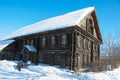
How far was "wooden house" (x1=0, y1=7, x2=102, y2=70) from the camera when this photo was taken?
2302cm

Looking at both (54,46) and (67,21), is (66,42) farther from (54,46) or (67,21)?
(67,21)

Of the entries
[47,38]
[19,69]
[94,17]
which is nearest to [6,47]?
[47,38]

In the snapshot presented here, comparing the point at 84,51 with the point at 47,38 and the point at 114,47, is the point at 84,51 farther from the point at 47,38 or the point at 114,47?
the point at 114,47

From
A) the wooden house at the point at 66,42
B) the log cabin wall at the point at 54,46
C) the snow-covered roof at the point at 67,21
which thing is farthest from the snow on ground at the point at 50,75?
the snow-covered roof at the point at 67,21

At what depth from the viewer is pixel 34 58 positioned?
28.3 metres

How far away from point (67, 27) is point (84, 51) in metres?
5.75

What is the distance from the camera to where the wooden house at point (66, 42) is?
2302cm

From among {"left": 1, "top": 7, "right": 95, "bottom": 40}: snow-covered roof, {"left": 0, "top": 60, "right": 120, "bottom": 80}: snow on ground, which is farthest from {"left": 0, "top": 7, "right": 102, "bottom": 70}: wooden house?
{"left": 0, "top": 60, "right": 120, "bottom": 80}: snow on ground

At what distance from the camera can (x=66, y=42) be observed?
23750mm

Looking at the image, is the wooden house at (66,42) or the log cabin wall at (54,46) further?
the log cabin wall at (54,46)

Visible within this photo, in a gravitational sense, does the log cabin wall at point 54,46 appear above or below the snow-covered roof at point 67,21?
below

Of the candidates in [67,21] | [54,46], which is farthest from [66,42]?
[67,21]

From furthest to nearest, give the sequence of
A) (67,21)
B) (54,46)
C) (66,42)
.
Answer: (54,46), (67,21), (66,42)

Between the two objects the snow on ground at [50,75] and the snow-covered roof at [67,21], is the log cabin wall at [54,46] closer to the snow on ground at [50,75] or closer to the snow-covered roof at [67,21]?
the snow-covered roof at [67,21]
